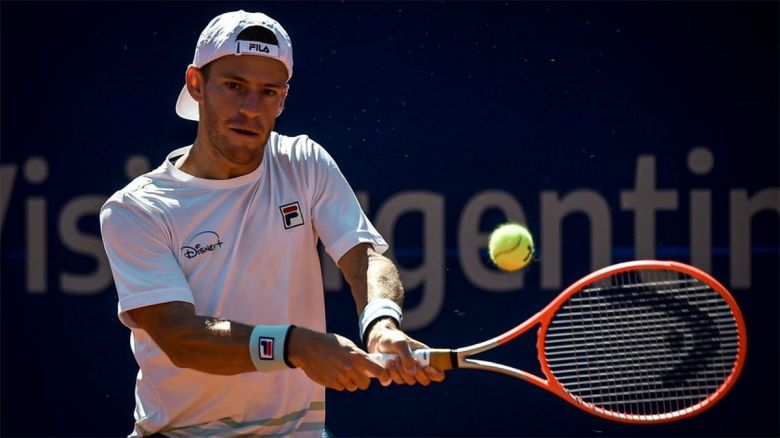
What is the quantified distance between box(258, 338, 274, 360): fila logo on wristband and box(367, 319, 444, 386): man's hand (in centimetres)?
25

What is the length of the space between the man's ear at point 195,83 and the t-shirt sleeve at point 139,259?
0.36 metres

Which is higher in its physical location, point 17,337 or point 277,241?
point 277,241

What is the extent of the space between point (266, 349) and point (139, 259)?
395 mm

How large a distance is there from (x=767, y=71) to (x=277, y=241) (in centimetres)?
277

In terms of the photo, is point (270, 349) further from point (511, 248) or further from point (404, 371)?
point (511, 248)

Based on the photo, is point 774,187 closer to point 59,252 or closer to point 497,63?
point 497,63

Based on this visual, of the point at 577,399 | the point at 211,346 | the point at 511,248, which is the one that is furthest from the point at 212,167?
the point at 511,248

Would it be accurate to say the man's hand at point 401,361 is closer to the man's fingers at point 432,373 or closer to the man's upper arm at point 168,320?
the man's fingers at point 432,373

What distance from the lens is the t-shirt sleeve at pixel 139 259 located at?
2729mm

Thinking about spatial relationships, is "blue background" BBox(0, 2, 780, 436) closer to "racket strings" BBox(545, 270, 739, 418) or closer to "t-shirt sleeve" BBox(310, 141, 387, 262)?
"racket strings" BBox(545, 270, 739, 418)

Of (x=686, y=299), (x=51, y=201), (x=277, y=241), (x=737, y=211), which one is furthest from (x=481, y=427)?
(x=277, y=241)

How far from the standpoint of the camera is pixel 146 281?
274 cm

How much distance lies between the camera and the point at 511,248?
4.46m

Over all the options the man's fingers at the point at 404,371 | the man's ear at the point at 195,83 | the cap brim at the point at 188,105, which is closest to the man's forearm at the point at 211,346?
the man's fingers at the point at 404,371
